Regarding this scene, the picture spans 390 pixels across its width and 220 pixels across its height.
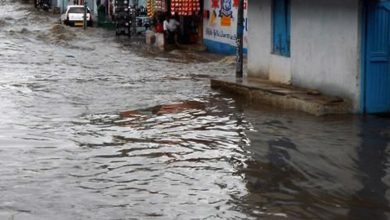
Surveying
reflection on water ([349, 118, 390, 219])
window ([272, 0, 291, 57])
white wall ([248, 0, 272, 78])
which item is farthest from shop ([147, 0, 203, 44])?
reflection on water ([349, 118, 390, 219])

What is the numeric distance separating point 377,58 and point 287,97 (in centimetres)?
211

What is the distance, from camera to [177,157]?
10.6 m

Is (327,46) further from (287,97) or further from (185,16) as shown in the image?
(185,16)

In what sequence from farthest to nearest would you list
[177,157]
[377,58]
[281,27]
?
[281,27] < [377,58] < [177,157]

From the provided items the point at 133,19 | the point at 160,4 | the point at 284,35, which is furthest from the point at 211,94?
the point at 133,19

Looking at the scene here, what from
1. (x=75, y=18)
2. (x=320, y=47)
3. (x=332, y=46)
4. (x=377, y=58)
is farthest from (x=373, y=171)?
(x=75, y=18)

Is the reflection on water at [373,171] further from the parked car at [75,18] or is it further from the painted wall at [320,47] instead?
the parked car at [75,18]

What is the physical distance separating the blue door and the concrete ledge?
19.7 inches

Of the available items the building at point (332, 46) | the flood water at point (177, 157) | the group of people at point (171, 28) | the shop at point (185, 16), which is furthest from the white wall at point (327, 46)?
the group of people at point (171, 28)

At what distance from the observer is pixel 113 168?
991 cm

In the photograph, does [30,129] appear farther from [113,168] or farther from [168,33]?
[168,33]

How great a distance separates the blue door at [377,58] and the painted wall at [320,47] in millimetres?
182

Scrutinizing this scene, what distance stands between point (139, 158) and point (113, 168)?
→ 68 centimetres

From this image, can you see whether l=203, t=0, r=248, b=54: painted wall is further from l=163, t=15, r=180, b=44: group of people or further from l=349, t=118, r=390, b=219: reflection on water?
l=349, t=118, r=390, b=219: reflection on water
